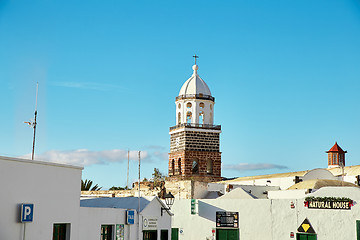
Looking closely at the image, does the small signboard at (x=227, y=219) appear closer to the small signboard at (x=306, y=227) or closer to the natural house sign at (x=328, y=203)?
the small signboard at (x=306, y=227)

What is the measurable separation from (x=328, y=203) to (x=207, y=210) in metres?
7.49

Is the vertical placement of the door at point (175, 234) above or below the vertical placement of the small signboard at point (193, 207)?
below

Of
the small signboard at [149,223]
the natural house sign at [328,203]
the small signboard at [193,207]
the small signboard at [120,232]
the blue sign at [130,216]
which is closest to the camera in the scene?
the small signboard at [120,232]

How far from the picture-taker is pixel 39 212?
16.5 metres

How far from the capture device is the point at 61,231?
58.3ft

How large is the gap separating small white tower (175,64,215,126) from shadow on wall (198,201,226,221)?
55.6 ft

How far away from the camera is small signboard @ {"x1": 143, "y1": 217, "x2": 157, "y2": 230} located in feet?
74.3

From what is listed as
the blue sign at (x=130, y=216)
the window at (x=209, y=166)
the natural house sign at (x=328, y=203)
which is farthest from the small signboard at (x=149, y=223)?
the window at (x=209, y=166)

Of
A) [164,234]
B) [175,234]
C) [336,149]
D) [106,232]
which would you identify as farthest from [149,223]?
[336,149]

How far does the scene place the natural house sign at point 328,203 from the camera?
25.7 metres

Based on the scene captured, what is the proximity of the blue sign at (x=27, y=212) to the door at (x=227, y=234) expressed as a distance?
16.0 meters

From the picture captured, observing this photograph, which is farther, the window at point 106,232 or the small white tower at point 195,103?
the small white tower at point 195,103

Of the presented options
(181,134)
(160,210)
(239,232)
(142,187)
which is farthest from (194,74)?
(160,210)

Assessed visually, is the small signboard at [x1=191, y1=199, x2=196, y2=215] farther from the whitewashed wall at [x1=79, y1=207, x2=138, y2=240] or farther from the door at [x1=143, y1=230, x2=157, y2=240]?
the whitewashed wall at [x1=79, y1=207, x2=138, y2=240]
